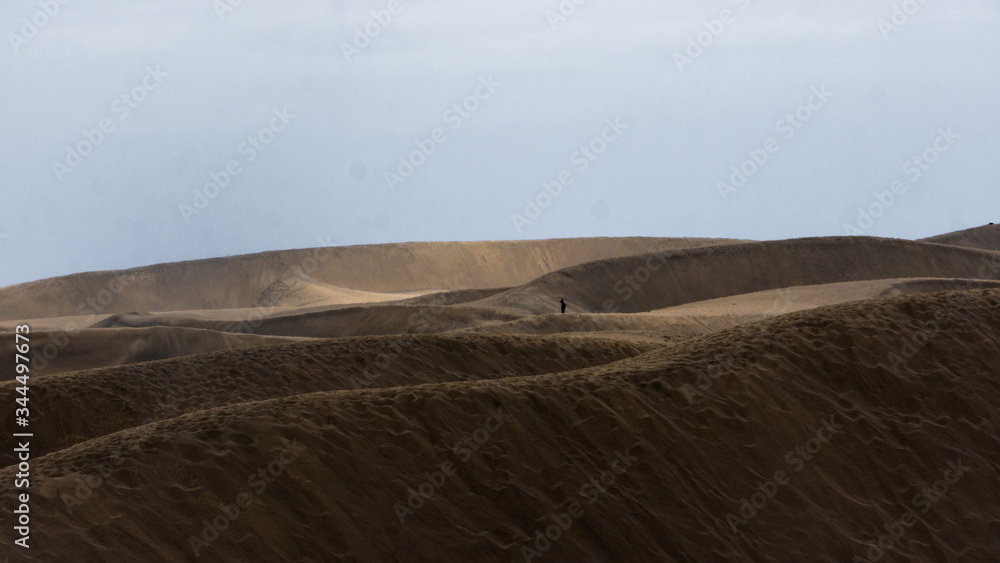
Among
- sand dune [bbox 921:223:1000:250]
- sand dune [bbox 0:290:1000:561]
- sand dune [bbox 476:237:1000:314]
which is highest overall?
sand dune [bbox 921:223:1000:250]

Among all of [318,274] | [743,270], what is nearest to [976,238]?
[743,270]

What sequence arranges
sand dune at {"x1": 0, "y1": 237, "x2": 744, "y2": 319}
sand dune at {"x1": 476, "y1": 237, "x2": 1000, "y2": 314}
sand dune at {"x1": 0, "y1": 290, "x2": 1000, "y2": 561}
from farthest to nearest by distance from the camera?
sand dune at {"x1": 0, "y1": 237, "x2": 744, "y2": 319} → sand dune at {"x1": 476, "y1": 237, "x2": 1000, "y2": 314} → sand dune at {"x1": 0, "y1": 290, "x2": 1000, "y2": 561}

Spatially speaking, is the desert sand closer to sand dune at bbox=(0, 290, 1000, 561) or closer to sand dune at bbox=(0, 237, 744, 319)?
sand dune at bbox=(0, 290, 1000, 561)

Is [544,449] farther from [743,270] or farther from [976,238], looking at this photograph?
[976,238]

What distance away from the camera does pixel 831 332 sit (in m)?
13.8

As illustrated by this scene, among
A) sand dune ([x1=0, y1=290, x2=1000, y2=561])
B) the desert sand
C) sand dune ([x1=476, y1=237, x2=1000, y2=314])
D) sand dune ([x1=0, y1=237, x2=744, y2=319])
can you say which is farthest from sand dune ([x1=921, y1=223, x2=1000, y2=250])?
sand dune ([x1=0, y1=290, x2=1000, y2=561])

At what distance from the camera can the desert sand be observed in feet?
28.2

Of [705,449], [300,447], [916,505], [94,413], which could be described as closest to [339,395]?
[300,447]

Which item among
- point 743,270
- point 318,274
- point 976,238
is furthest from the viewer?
point 318,274

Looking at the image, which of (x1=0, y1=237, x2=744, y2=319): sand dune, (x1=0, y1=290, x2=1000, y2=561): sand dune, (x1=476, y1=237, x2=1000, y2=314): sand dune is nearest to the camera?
(x1=0, y1=290, x2=1000, y2=561): sand dune

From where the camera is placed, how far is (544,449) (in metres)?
10.3

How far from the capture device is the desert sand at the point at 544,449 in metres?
8.59

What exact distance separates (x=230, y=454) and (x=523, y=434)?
3310 millimetres

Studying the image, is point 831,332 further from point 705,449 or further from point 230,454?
point 230,454
